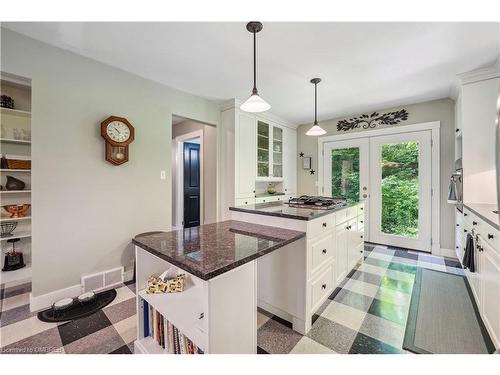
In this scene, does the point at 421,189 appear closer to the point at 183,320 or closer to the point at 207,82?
the point at 207,82

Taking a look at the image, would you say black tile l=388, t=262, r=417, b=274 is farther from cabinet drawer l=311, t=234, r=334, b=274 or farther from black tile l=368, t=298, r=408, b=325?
cabinet drawer l=311, t=234, r=334, b=274

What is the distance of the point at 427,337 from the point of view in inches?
62.0

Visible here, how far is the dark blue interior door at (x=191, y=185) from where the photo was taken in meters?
4.64

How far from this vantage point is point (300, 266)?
1.60 metres

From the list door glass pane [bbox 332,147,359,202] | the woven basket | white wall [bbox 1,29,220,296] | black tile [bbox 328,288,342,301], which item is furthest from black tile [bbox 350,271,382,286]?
the woven basket

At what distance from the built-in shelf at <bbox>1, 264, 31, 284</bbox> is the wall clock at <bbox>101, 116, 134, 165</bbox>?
4.81 feet

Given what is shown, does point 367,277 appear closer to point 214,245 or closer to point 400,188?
point 400,188

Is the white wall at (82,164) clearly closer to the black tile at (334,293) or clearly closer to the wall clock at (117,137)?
the wall clock at (117,137)

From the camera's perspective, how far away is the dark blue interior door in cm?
464

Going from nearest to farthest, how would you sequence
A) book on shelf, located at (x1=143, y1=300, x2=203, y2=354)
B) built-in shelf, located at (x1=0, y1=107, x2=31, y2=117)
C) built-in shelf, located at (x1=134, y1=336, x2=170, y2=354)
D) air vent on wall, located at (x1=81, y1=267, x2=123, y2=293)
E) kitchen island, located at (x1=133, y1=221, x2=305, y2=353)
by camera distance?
kitchen island, located at (x1=133, y1=221, x2=305, y2=353) → book on shelf, located at (x1=143, y1=300, x2=203, y2=354) → built-in shelf, located at (x1=134, y1=336, x2=170, y2=354) → built-in shelf, located at (x1=0, y1=107, x2=31, y2=117) → air vent on wall, located at (x1=81, y1=267, x2=123, y2=293)

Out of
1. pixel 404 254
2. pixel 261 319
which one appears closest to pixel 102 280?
pixel 261 319
